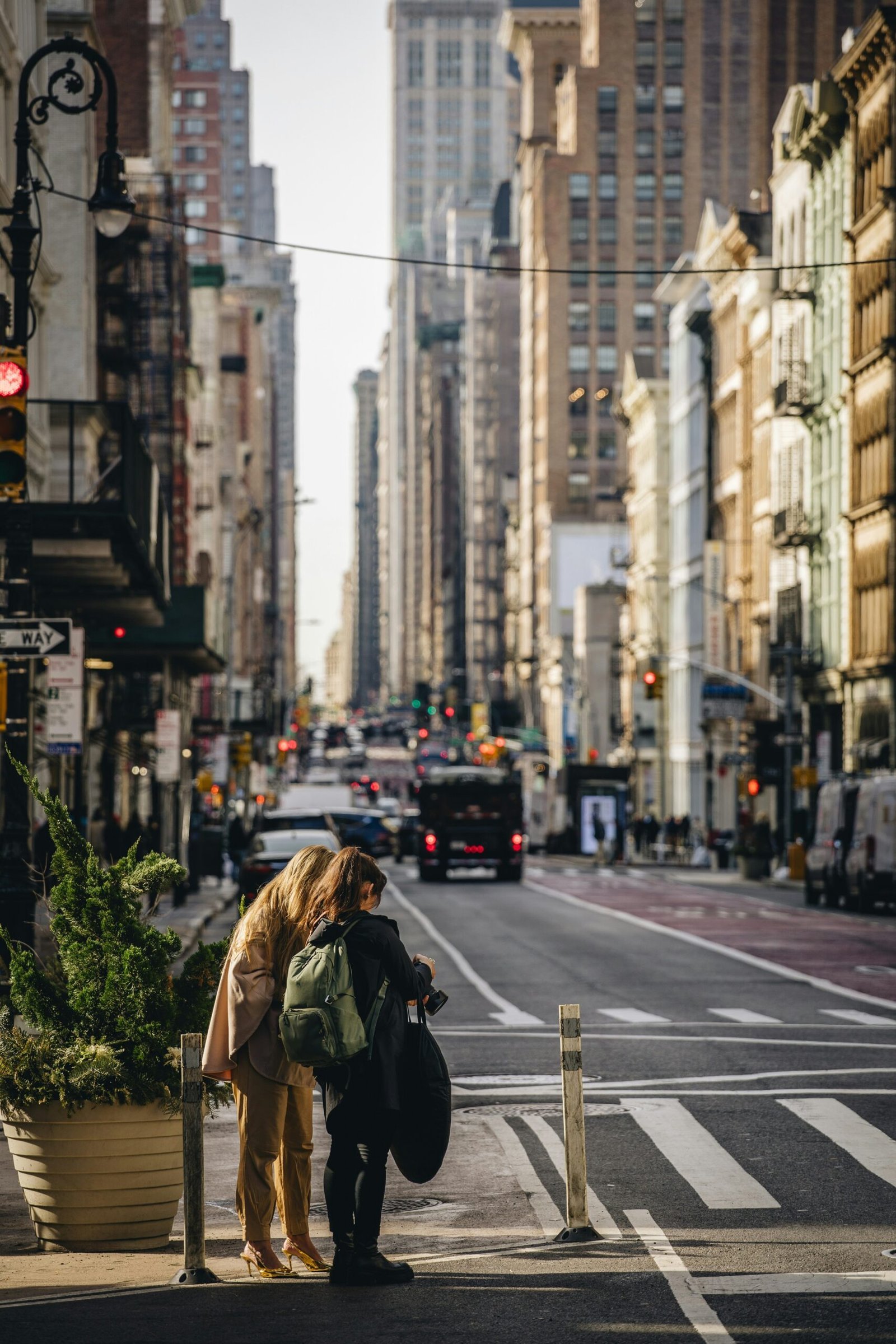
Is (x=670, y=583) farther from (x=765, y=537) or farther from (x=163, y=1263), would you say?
(x=163, y=1263)

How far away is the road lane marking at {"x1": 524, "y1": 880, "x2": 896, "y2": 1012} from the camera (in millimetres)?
23109

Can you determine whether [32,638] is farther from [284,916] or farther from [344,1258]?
[344,1258]

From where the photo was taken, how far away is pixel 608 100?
144 metres

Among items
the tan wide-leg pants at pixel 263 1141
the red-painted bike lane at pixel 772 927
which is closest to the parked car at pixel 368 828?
the red-painted bike lane at pixel 772 927

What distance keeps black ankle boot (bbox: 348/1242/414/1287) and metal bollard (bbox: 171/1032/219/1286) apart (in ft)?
1.89

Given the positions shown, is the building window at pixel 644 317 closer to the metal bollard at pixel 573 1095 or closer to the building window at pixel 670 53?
the building window at pixel 670 53

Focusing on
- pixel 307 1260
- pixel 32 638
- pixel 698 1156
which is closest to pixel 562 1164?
pixel 698 1156

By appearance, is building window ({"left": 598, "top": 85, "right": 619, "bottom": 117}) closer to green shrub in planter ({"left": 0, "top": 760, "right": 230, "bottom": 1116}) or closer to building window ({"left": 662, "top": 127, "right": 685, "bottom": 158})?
building window ({"left": 662, "top": 127, "right": 685, "bottom": 158})

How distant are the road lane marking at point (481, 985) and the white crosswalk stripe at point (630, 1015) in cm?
70

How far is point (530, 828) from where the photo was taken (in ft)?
330

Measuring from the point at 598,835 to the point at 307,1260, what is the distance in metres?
67.8

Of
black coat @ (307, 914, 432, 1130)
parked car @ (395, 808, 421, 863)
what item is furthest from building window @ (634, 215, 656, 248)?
black coat @ (307, 914, 432, 1130)

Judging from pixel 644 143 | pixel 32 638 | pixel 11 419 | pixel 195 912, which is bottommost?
pixel 195 912

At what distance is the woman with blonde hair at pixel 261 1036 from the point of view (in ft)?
29.3
